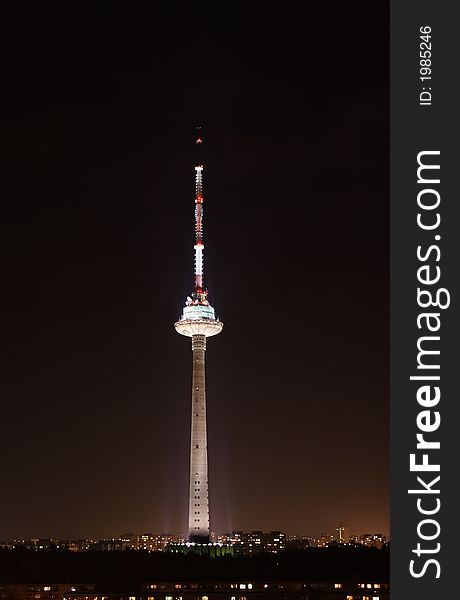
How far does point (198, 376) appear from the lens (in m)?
154

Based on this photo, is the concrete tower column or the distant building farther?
the concrete tower column

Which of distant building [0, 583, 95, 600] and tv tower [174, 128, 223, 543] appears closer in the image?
distant building [0, 583, 95, 600]

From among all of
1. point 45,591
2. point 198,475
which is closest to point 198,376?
point 198,475

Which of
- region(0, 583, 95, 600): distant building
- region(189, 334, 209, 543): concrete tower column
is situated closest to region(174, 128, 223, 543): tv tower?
region(189, 334, 209, 543): concrete tower column

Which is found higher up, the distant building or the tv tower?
the tv tower

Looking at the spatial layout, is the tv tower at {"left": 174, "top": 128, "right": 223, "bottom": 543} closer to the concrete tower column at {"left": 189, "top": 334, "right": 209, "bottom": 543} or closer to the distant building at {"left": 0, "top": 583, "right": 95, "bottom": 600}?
the concrete tower column at {"left": 189, "top": 334, "right": 209, "bottom": 543}

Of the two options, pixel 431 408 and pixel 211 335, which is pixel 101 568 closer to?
pixel 211 335

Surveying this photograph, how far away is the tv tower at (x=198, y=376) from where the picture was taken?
148000 mm

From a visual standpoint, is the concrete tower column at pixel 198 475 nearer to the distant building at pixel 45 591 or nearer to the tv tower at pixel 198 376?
the tv tower at pixel 198 376

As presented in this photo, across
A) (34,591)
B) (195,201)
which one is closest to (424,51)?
(34,591)

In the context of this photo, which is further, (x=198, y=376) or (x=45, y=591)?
(x=198, y=376)

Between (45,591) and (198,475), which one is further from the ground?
(198,475)

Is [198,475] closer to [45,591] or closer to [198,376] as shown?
[198,376]

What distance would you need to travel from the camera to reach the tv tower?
148000 mm
